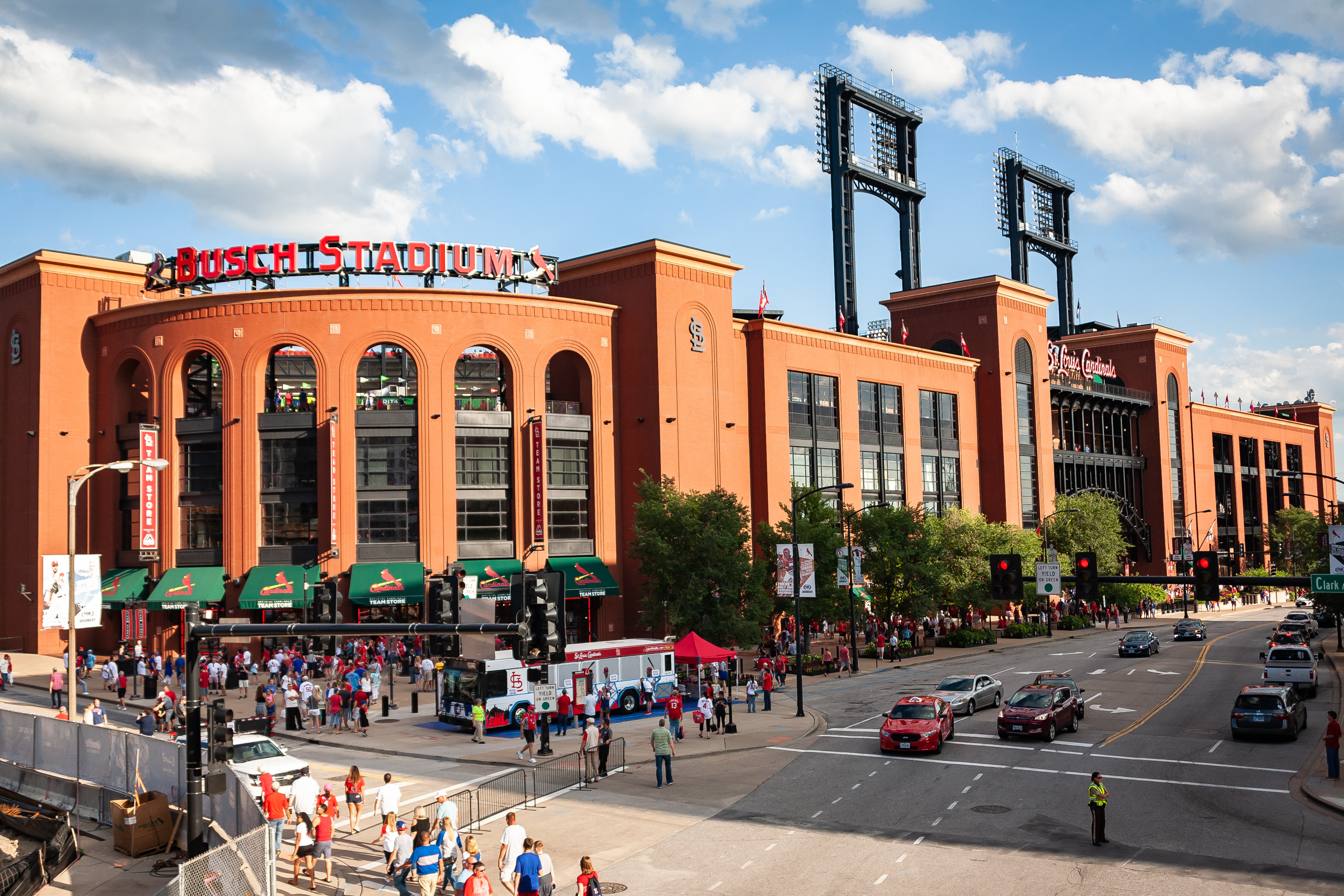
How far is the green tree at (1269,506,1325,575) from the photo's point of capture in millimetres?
85062

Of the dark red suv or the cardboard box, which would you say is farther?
the dark red suv

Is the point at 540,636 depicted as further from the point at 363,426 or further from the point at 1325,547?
the point at 1325,547

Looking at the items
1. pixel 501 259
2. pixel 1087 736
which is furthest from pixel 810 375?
pixel 1087 736

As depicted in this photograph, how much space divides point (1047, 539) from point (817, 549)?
33.5 meters

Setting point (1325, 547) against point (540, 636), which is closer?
point (540, 636)

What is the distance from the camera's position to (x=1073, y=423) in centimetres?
9725

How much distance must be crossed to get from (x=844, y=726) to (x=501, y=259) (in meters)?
33.6

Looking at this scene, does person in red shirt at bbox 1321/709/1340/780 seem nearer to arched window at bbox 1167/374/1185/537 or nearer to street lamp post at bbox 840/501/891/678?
street lamp post at bbox 840/501/891/678

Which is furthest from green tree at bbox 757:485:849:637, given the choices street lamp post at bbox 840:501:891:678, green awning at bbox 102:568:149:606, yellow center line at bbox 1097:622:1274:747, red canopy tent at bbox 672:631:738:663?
green awning at bbox 102:568:149:606

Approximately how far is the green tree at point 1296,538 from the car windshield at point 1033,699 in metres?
46.8

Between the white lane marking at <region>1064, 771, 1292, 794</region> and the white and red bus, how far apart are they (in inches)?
549

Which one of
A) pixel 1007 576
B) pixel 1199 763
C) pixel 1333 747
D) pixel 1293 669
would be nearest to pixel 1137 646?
pixel 1293 669

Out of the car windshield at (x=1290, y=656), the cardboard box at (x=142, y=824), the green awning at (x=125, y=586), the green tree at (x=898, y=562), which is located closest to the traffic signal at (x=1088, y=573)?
the car windshield at (x=1290, y=656)

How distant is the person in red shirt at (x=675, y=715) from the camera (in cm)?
3136
